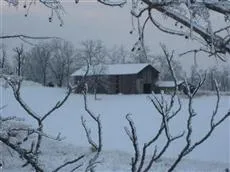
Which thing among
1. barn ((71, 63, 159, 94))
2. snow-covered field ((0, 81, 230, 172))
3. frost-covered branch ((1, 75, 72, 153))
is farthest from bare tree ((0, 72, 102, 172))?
barn ((71, 63, 159, 94))

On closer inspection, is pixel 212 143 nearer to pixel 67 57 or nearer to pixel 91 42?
pixel 91 42

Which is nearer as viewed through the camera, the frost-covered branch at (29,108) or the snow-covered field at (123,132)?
the frost-covered branch at (29,108)

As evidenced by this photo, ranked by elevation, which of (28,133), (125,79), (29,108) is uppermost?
(125,79)

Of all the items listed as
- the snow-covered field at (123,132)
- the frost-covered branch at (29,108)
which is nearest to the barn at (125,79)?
the snow-covered field at (123,132)

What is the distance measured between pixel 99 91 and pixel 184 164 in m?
40.3

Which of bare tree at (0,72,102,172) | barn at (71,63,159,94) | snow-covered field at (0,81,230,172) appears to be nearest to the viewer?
bare tree at (0,72,102,172)

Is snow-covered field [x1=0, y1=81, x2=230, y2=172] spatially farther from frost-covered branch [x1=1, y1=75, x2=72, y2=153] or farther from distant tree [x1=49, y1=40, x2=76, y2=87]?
distant tree [x1=49, y1=40, x2=76, y2=87]

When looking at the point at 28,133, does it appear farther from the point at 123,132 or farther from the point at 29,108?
the point at 123,132

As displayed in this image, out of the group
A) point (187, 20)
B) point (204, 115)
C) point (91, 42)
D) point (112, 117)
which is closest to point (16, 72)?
point (187, 20)

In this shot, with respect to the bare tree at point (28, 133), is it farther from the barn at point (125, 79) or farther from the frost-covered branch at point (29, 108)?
the barn at point (125, 79)

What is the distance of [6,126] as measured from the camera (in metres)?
2.19

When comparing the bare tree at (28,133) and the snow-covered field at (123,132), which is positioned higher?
the bare tree at (28,133)

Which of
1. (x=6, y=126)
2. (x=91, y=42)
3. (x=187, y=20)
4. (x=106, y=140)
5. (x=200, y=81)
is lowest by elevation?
(x=106, y=140)

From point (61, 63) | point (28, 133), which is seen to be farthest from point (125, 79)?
point (28, 133)
